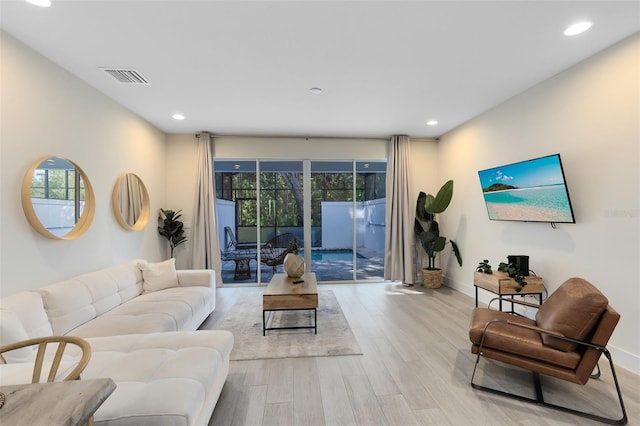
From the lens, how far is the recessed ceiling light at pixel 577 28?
7.73ft

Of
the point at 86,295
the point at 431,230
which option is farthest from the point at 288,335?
the point at 431,230

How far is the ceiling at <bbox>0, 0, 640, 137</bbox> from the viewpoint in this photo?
2168mm

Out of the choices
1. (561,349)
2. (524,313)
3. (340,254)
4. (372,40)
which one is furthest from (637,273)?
(340,254)

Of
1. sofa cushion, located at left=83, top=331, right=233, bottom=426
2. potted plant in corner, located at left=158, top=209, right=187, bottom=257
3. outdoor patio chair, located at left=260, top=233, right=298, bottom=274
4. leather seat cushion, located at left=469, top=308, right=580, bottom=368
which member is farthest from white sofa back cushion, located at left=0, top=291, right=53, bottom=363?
outdoor patio chair, located at left=260, top=233, right=298, bottom=274

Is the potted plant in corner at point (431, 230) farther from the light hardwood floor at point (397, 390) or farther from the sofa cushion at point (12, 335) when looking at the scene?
the sofa cushion at point (12, 335)

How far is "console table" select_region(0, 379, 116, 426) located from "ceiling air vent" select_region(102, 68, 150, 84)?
307 centimetres

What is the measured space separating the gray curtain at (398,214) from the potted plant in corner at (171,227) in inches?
148

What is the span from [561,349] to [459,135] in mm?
3822

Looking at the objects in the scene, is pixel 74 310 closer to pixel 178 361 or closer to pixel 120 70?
pixel 178 361

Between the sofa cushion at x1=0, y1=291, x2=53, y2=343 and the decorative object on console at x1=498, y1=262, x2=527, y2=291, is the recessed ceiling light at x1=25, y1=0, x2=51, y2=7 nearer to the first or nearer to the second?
the sofa cushion at x1=0, y1=291, x2=53, y2=343

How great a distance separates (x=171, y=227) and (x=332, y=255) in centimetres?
308

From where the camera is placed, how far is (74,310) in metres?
2.56

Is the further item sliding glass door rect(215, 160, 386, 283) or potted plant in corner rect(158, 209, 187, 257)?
sliding glass door rect(215, 160, 386, 283)

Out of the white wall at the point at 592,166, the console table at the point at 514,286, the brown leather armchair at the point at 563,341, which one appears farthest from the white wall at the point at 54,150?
the white wall at the point at 592,166
